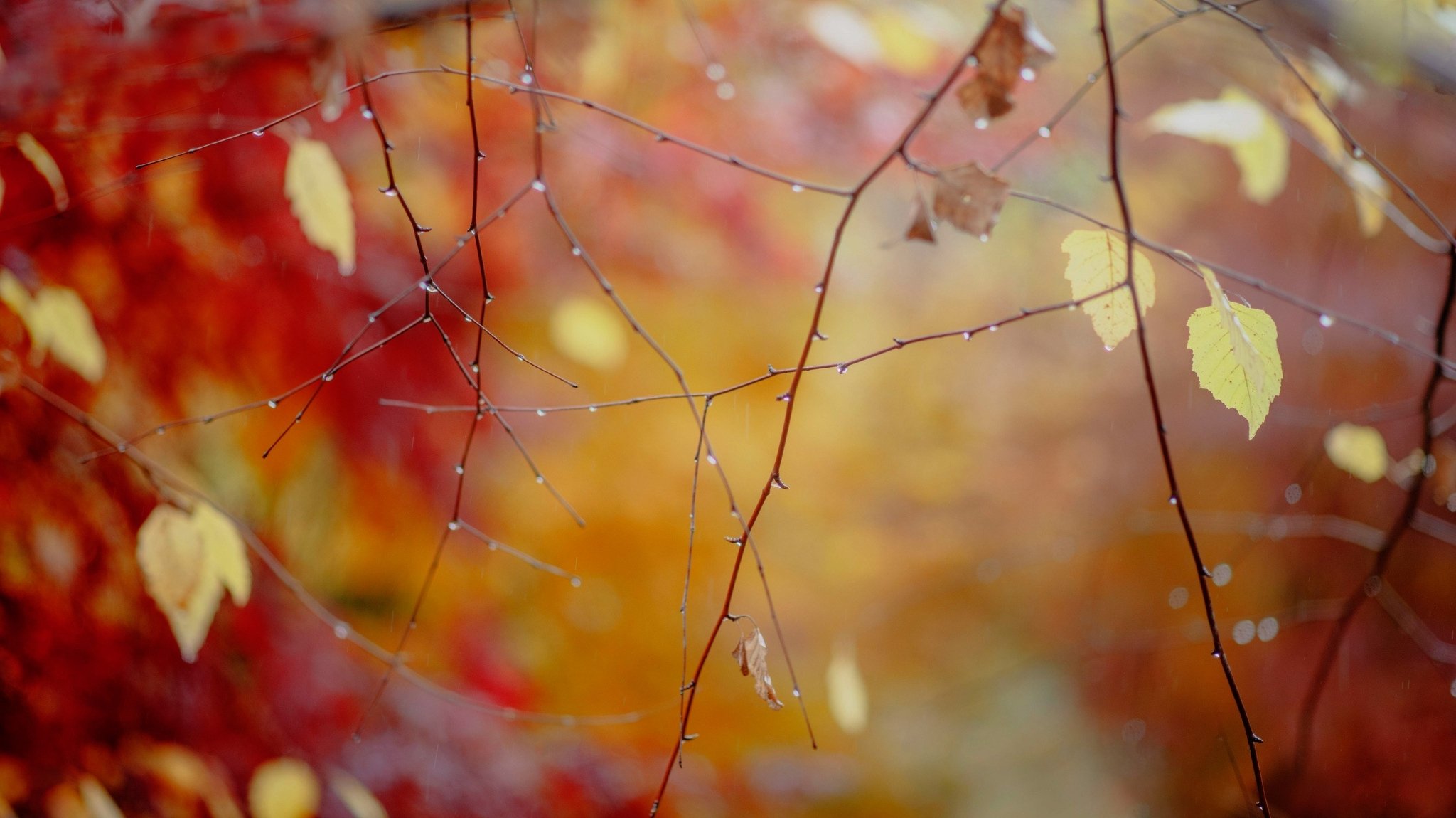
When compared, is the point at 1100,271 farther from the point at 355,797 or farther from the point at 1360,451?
the point at 355,797

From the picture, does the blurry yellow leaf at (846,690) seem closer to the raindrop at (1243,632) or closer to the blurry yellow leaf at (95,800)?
the raindrop at (1243,632)

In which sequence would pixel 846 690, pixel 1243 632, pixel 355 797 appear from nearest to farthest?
pixel 355 797 < pixel 1243 632 < pixel 846 690

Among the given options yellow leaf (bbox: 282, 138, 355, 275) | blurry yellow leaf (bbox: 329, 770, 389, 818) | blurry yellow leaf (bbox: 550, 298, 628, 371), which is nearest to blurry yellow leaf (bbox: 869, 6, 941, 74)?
blurry yellow leaf (bbox: 550, 298, 628, 371)

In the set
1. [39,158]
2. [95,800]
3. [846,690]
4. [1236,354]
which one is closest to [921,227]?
[1236,354]

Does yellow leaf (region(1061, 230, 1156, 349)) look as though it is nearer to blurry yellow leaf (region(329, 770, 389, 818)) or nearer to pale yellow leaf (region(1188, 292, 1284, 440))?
pale yellow leaf (region(1188, 292, 1284, 440))

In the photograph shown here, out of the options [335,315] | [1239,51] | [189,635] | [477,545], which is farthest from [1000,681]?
[189,635]

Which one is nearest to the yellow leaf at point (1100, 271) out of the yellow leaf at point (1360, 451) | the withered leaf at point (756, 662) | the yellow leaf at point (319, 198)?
the withered leaf at point (756, 662)

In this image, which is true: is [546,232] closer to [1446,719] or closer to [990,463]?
[990,463]
